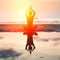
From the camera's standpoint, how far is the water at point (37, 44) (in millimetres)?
1841

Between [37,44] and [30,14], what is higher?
[30,14]

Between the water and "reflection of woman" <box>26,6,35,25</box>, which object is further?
the water

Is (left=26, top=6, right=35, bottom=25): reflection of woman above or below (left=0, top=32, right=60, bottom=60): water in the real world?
above

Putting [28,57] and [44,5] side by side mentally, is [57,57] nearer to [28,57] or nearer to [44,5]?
[28,57]

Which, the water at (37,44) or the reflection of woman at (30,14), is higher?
the reflection of woman at (30,14)

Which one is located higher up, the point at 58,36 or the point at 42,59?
the point at 58,36

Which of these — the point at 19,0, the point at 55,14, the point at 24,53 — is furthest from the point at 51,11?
the point at 24,53

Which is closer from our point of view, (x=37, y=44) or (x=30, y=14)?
Result: (x=30, y=14)

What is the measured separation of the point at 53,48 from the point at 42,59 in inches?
6.6

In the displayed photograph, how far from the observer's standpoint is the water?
6.04 feet

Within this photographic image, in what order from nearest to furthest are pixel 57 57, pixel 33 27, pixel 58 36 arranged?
1. pixel 33 27
2. pixel 58 36
3. pixel 57 57

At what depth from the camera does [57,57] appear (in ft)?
6.63

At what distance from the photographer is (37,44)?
6.20ft

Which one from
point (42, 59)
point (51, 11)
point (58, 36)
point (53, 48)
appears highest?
point (51, 11)
